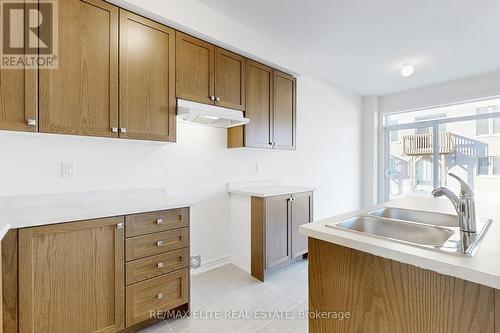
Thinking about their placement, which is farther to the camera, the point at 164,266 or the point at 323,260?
the point at 164,266

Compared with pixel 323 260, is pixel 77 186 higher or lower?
higher

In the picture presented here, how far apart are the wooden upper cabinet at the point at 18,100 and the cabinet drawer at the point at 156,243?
920 mm

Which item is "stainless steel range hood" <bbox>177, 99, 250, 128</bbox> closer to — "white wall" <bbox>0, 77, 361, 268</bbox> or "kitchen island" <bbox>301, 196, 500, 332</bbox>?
"white wall" <bbox>0, 77, 361, 268</bbox>

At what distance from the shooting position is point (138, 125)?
1896mm

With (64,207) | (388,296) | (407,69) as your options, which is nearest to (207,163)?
(64,207)

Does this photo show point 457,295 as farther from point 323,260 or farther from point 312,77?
point 312,77

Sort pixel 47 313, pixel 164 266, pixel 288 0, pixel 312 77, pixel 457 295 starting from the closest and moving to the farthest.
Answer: pixel 457 295
pixel 47 313
pixel 164 266
pixel 288 0
pixel 312 77

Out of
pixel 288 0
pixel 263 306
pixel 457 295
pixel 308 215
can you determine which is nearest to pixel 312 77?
pixel 288 0

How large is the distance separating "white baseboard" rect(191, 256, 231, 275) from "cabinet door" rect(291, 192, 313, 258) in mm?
791

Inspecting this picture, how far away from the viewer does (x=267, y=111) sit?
286 centimetres

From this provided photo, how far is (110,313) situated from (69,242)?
54 cm

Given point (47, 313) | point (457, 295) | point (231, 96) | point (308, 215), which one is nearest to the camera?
point (457, 295)

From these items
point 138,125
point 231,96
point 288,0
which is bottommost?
point 138,125

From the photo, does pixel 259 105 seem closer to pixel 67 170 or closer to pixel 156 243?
pixel 156 243
